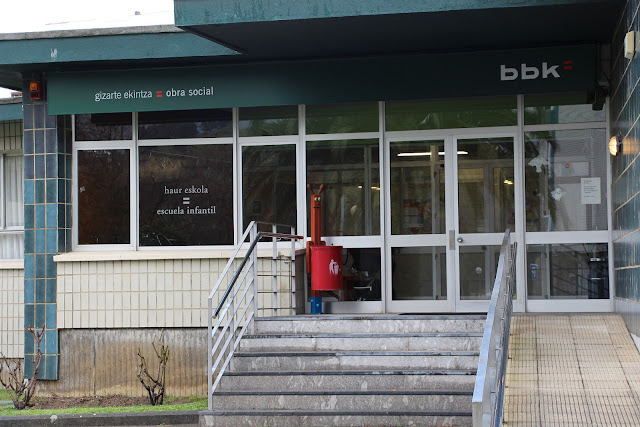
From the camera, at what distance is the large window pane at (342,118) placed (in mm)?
11453

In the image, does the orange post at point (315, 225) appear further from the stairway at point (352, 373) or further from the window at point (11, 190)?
the window at point (11, 190)

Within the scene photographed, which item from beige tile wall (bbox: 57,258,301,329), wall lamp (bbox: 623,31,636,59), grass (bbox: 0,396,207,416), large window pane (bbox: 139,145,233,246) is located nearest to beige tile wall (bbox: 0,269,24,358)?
beige tile wall (bbox: 57,258,301,329)

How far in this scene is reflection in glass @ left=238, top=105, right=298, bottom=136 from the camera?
1160 cm

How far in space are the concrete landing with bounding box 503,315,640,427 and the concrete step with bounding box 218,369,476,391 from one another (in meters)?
0.65

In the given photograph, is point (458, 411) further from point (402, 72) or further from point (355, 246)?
point (402, 72)

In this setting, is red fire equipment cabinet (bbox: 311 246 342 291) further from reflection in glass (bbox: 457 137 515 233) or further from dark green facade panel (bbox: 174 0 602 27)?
dark green facade panel (bbox: 174 0 602 27)

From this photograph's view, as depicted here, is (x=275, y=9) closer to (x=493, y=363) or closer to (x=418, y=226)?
(x=418, y=226)

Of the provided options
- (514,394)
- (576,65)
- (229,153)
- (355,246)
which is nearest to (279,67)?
(229,153)

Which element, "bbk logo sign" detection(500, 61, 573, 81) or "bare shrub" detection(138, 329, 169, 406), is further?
"bare shrub" detection(138, 329, 169, 406)

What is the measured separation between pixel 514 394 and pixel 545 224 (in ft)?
14.7

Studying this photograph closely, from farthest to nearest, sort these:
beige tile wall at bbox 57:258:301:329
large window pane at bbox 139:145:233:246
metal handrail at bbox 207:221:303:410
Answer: large window pane at bbox 139:145:233:246 → beige tile wall at bbox 57:258:301:329 → metal handrail at bbox 207:221:303:410

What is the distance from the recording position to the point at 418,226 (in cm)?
1129

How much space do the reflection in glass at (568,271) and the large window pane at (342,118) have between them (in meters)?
2.67

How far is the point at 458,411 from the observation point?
797 centimetres
